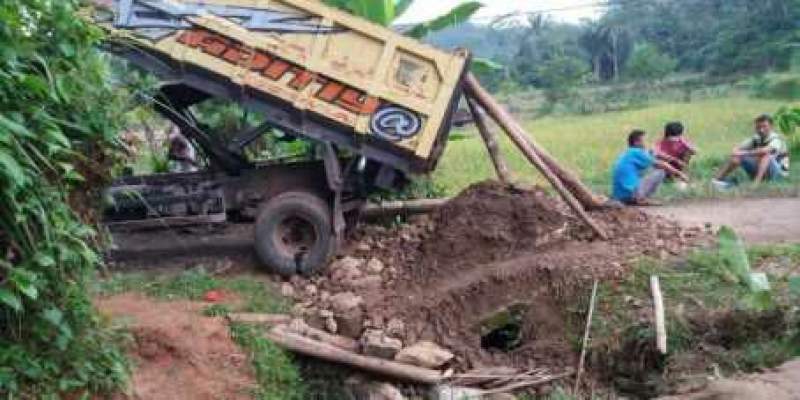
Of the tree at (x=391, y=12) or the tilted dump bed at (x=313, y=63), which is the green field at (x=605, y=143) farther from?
the tilted dump bed at (x=313, y=63)

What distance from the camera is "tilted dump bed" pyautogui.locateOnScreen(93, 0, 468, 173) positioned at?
8094 mm

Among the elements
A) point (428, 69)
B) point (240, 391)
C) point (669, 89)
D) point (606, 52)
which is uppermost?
point (606, 52)

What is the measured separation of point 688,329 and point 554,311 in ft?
3.30

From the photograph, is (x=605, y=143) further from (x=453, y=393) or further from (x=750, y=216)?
(x=453, y=393)

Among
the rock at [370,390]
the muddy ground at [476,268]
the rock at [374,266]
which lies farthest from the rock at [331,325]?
the rock at [374,266]

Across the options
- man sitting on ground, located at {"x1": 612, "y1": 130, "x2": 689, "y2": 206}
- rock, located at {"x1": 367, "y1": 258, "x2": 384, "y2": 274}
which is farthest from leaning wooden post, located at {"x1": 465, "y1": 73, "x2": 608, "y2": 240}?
man sitting on ground, located at {"x1": 612, "y1": 130, "x2": 689, "y2": 206}

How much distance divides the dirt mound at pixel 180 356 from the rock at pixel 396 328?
1.19 m

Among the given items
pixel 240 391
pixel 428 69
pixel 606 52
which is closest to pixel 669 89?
pixel 606 52

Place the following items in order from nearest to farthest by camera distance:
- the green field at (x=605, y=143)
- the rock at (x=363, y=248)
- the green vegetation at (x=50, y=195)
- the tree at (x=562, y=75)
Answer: the green vegetation at (x=50, y=195) → the rock at (x=363, y=248) → the green field at (x=605, y=143) → the tree at (x=562, y=75)

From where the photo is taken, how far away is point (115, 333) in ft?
16.9

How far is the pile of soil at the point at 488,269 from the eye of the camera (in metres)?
7.18

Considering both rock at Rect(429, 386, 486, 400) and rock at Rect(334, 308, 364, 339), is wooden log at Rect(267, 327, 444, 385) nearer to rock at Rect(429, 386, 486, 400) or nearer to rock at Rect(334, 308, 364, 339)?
rock at Rect(429, 386, 486, 400)

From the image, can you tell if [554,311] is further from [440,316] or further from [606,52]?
[606,52]

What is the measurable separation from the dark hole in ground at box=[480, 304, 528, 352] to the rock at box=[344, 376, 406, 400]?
105 cm
